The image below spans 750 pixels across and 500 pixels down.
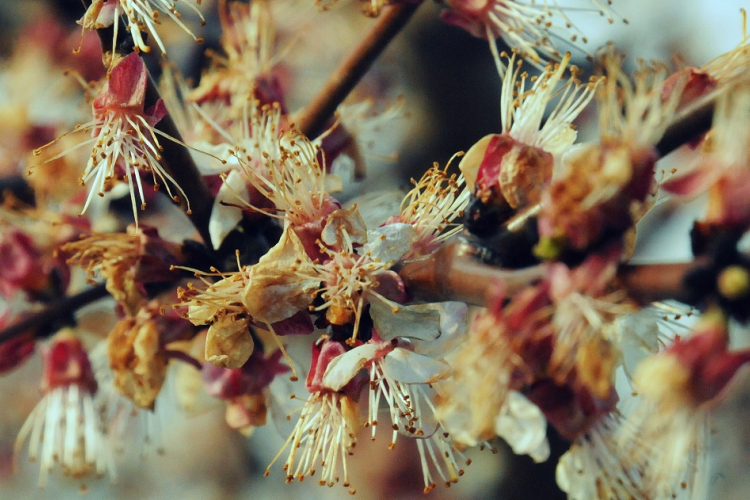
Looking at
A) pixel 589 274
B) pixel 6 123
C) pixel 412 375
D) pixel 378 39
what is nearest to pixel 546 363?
pixel 589 274

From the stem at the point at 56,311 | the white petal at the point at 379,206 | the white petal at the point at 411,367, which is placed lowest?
the white petal at the point at 411,367

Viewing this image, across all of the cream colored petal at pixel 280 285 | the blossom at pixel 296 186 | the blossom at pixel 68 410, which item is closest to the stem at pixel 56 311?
the blossom at pixel 68 410

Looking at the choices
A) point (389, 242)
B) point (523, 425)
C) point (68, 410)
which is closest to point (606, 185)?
point (389, 242)

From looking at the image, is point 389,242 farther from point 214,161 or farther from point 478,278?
point 214,161

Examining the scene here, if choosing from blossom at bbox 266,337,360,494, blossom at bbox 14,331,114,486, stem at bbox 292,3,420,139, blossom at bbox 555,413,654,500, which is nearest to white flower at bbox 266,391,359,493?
blossom at bbox 266,337,360,494

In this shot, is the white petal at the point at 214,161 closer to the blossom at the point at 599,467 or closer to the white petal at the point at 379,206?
the white petal at the point at 379,206
